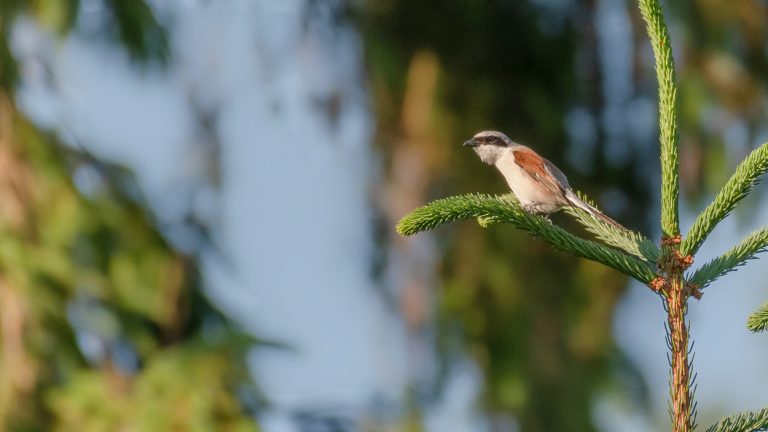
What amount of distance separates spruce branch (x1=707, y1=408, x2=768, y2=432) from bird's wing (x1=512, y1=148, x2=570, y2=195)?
1984 mm

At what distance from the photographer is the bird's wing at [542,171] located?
4.15 metres

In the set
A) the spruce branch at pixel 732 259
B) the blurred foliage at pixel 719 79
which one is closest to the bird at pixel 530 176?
the spruce branch at pixel 732 259

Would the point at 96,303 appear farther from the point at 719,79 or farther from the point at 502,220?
the point at 719,79

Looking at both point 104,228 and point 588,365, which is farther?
point 588,365

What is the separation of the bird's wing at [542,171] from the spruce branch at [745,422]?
6.51 ft

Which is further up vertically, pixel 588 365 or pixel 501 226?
pixel 501 226

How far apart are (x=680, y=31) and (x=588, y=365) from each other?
235 centimetres

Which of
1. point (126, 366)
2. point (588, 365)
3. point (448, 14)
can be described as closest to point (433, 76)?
point (448, 14)

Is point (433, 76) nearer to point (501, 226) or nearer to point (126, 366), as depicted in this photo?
point (501, 226)

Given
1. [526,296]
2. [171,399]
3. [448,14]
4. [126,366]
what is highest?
[448,14]

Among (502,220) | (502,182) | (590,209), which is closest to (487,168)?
(502,182)

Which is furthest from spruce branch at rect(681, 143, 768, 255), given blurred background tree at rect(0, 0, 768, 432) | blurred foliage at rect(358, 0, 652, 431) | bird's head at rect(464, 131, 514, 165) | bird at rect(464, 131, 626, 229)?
blurred foliage at rect(358, 0, 652, 431)

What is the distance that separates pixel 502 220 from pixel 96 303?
382cm

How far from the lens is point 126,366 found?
598cm
